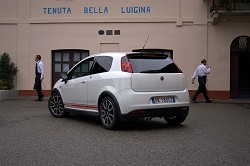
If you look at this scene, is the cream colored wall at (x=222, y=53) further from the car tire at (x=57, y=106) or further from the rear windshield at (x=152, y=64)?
the rear windshield at (x=152, y=64)

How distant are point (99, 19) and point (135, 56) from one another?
32.1ft

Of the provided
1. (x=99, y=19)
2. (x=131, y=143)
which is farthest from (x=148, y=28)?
(x=131, y=143)

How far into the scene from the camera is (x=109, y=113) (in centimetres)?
743

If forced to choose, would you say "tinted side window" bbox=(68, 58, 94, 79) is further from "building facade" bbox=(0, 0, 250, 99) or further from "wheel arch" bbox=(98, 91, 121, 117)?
"building facade" bbox=(0, 0, 250, 99)

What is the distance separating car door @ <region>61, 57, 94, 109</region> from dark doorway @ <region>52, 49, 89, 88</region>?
8.28 metres

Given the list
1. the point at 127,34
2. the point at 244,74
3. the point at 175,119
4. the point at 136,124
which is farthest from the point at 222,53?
the point at 136,124

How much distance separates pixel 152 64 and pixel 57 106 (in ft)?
11.0

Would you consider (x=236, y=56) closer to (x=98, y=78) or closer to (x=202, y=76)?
(x=202, y=76)

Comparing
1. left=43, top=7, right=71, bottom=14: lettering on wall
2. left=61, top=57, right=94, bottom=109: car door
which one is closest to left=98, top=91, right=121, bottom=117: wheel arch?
left=61, top=57, right=94, bottom=109: car door

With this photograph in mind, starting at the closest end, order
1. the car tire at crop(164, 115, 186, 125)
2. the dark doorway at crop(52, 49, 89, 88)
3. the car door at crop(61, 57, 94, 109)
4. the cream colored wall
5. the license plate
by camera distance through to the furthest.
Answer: the license plate
the car tire at crop(164, 115, 186, 125)
the car door at crop(61, 57, 94, 109)
the cream colored wall
the dark doorway at crop(52, 49, 89, 88)

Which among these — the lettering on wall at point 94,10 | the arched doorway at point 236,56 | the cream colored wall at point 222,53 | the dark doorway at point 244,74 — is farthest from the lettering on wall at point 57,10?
the dark doorway at point 244,74

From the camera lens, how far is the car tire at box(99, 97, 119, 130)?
7215mm

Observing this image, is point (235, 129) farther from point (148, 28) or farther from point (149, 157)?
point (148, 28)

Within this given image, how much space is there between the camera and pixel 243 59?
17.6 metres
